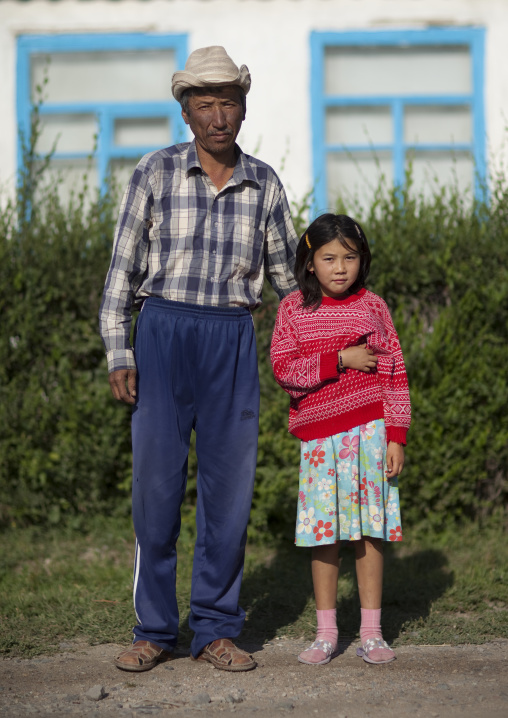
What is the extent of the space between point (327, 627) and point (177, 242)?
5.68 ft

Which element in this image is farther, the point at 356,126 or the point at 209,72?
the point at 356,126

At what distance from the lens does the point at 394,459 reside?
11.9ft

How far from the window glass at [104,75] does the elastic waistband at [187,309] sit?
529 cm

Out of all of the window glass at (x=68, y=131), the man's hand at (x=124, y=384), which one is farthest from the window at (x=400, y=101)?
the man's hand at (x=124, y=384)

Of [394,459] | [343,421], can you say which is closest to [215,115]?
[343,421]

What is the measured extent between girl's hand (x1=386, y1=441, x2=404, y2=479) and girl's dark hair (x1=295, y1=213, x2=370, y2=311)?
672 millimetres

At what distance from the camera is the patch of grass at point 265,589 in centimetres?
408

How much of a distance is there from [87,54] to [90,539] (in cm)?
494

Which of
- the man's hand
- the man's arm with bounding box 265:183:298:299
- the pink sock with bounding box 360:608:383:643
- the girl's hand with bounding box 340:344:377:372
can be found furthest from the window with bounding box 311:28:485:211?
the pink sock with bounding box 360:608:383:643

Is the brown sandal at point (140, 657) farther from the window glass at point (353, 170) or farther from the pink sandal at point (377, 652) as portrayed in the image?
the window glass at point (353, 170)

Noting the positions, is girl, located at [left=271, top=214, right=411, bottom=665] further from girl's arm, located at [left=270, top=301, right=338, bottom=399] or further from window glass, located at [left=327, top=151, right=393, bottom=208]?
window glass, located at [left=327, top=151, right=393, bottom=208]

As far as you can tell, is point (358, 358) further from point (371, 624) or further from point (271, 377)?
point (271, 377)

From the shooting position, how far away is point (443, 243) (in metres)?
5.69

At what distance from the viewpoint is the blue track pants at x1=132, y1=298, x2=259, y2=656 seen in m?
3.54
